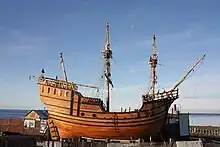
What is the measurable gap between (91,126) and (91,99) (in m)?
3.01

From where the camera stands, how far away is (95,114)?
36594 millimetres

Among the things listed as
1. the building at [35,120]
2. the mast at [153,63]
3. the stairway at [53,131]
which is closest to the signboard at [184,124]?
the mast at [153,63]

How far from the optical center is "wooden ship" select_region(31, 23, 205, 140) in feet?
120

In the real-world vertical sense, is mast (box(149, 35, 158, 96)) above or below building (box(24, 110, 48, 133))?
above

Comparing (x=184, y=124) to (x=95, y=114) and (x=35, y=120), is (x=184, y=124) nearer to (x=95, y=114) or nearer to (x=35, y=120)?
(x=95, y=114)

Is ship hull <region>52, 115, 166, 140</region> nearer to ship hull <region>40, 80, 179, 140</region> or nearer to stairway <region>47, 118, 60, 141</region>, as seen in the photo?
ship hull <region>40, 80, 179, 140</region>

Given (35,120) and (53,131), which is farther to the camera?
(35,120)

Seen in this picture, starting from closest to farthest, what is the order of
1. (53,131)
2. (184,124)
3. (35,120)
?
(53,131) → (184,124) → (35,120)

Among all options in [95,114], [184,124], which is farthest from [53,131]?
[184,124]

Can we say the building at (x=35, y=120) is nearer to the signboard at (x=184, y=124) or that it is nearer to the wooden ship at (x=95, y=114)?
the wooden ship at (x=95, y=114)

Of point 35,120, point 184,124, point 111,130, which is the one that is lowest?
point 111,130

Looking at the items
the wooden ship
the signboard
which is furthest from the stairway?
the signboard

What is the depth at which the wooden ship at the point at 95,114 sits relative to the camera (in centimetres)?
3659

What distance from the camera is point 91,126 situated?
37000 millimetres
